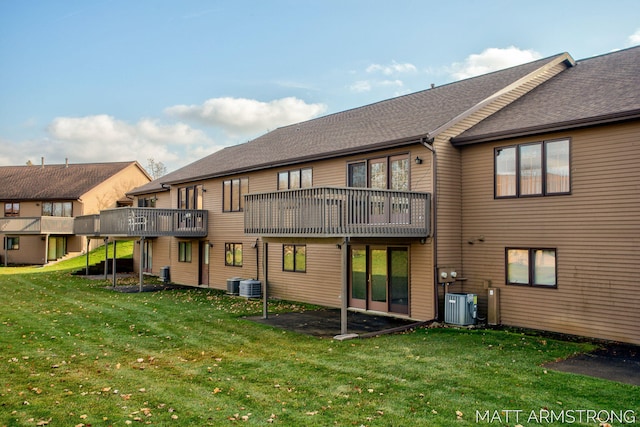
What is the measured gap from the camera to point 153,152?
250 ft

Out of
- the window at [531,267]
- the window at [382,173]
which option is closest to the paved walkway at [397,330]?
the window at [531,267]

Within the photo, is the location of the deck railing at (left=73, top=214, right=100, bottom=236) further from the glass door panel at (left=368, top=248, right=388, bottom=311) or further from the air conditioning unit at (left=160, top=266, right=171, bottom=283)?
the glass door panel at (left=368, top=248, right=388, bottom=311)

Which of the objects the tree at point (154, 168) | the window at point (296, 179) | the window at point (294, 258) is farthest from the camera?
the tree at point (154, 168)

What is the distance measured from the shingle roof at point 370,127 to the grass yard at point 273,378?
6.04 meters

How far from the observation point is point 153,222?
22.2m

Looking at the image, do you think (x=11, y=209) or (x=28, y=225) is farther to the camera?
(x=11, y=209)

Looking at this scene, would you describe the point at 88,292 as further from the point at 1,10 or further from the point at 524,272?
the point at 524,272

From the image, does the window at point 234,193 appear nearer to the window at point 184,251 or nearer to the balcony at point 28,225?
the window at point 184,251

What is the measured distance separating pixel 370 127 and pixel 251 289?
25.2 feet

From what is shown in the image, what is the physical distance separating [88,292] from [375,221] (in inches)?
561

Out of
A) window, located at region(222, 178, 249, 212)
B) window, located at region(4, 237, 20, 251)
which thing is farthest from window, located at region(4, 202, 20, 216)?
window, located at region(222, 178, 249, 212)

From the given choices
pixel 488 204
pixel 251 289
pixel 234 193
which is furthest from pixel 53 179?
pixel 488 204

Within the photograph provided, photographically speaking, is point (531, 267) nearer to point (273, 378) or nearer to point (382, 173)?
point (382, 173)

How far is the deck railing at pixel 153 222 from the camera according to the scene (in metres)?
21.7
